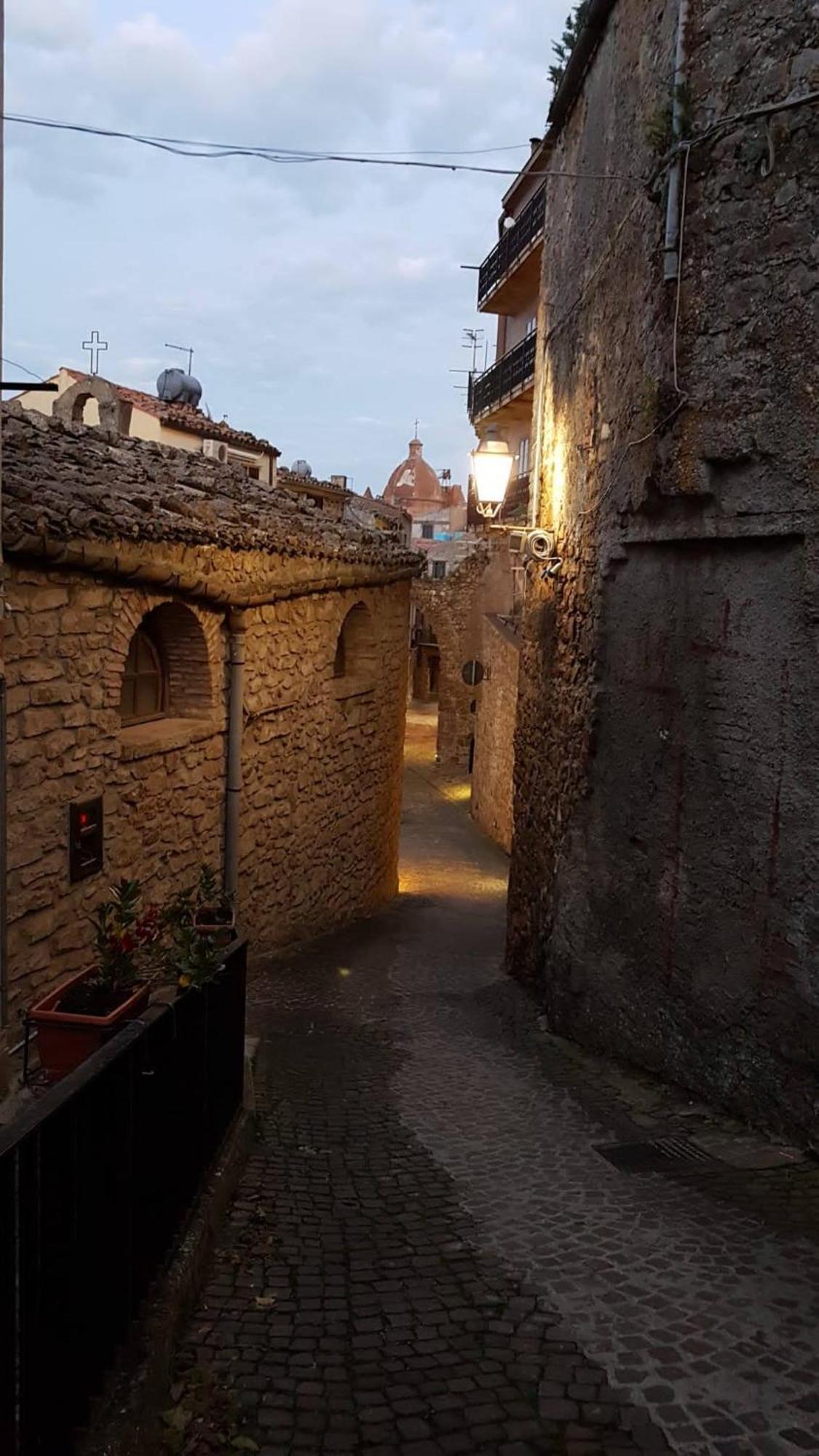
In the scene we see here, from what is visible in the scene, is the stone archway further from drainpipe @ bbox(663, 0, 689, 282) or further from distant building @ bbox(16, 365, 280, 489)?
drainpipe @ bbox(663, 0, 689, 282)

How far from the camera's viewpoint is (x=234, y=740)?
8625mm

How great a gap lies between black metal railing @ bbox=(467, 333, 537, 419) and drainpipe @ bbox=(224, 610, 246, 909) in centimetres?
1104

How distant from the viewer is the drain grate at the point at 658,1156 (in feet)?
17.3

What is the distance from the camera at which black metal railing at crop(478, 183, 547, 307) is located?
18453 millimetres

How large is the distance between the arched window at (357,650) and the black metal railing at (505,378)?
307 inches

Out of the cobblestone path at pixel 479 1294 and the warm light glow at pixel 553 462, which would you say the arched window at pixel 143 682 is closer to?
the cobblestone path at pixel 479 1294

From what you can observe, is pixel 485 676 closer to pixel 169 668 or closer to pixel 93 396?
pixel 93 396

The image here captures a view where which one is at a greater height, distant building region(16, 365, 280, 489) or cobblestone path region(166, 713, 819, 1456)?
distant building region(16, 365, 280, 489)

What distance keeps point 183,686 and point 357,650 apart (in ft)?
13.5

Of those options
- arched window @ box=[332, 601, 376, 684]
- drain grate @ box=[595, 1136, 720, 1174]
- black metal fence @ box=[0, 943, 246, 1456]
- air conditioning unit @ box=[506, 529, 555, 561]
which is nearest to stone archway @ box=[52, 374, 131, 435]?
arched window @ box=[332, 601, 376, 684]

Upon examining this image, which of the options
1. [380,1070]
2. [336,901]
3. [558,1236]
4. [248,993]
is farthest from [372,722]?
[558,1236]

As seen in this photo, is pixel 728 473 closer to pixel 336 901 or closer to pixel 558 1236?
pixel 558 1236

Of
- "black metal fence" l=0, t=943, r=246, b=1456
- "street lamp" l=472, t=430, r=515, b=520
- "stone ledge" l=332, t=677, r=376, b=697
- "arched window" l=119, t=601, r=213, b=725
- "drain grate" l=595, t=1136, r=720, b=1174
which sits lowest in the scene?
"drain grate" l=595, t=1136, r=720, b=1174

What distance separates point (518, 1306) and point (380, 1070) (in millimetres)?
3160
